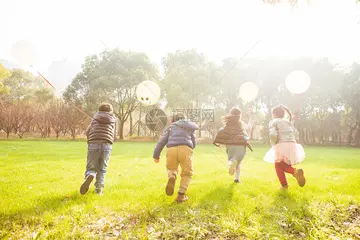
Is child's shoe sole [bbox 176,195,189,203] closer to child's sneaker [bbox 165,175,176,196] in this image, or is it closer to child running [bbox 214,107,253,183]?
child's sneaker [bbox 165,175,176,196]

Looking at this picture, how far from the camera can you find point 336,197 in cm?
500

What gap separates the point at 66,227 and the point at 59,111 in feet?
113

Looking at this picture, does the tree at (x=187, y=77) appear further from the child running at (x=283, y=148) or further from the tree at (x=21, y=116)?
the child running at (x=283, y=148)

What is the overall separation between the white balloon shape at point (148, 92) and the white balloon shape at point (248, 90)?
1385 centimetres

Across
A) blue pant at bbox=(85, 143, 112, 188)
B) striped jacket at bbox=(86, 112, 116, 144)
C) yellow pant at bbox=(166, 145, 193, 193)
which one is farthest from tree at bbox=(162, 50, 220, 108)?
yellow pant at bbox=(166, 145, 193, 193)

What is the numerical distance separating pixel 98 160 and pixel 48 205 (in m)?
1.43

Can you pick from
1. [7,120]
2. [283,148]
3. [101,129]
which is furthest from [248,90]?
[7,120]

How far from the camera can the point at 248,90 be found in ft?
123

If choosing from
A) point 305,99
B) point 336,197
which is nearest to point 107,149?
point 336,197

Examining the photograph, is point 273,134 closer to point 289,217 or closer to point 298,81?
point 289,217

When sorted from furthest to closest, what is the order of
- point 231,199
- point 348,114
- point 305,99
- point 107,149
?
point 348,114
point 305,99
point 107,149
point 231,199

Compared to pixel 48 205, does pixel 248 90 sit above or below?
above

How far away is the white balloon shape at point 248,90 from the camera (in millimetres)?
37062

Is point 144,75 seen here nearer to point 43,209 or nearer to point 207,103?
point 207,103
